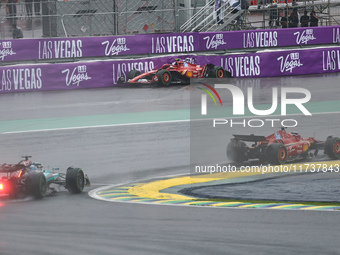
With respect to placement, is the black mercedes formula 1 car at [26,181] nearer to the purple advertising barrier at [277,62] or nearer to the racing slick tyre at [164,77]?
the racing slick tyre at [164,77]

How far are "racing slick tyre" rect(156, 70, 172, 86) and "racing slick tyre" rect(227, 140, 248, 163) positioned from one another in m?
11.4

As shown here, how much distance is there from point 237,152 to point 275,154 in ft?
2.94

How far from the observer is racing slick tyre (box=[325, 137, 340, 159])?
1538cm

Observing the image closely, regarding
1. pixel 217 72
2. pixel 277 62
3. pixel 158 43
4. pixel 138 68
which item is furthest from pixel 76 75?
pixel 277 62

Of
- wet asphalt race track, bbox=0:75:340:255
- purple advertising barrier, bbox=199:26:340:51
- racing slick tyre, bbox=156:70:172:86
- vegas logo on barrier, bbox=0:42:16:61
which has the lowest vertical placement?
wet asphalt race track, bbox=0:75:340:255

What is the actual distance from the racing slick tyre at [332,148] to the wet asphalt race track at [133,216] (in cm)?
183

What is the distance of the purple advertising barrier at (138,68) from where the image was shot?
85.8 ft

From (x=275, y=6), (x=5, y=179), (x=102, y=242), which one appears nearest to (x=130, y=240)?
(x=102, y=242)

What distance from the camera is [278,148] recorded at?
1465 cm

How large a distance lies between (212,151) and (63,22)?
14.7 meters

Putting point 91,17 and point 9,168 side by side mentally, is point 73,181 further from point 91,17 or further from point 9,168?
point 91,17

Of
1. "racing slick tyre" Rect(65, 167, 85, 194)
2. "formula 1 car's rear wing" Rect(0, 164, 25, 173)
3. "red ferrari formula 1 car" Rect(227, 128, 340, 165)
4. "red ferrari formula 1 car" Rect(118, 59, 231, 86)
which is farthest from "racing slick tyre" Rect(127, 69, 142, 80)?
"formula 1 car's rear wing" Rect(0, 164, 25, 173)

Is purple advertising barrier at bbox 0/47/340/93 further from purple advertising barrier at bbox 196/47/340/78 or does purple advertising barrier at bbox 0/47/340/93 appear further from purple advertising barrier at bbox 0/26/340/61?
purple advertising barrier at bbox 0/26/340/61

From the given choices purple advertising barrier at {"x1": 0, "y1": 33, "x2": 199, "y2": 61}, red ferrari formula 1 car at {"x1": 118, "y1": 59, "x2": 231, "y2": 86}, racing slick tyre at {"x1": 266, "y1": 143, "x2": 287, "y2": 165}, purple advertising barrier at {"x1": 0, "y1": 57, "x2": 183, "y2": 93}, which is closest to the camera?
racing slick tyre at {"x1": 266, "y1": 143, "x2": 287, "y2": 165}
